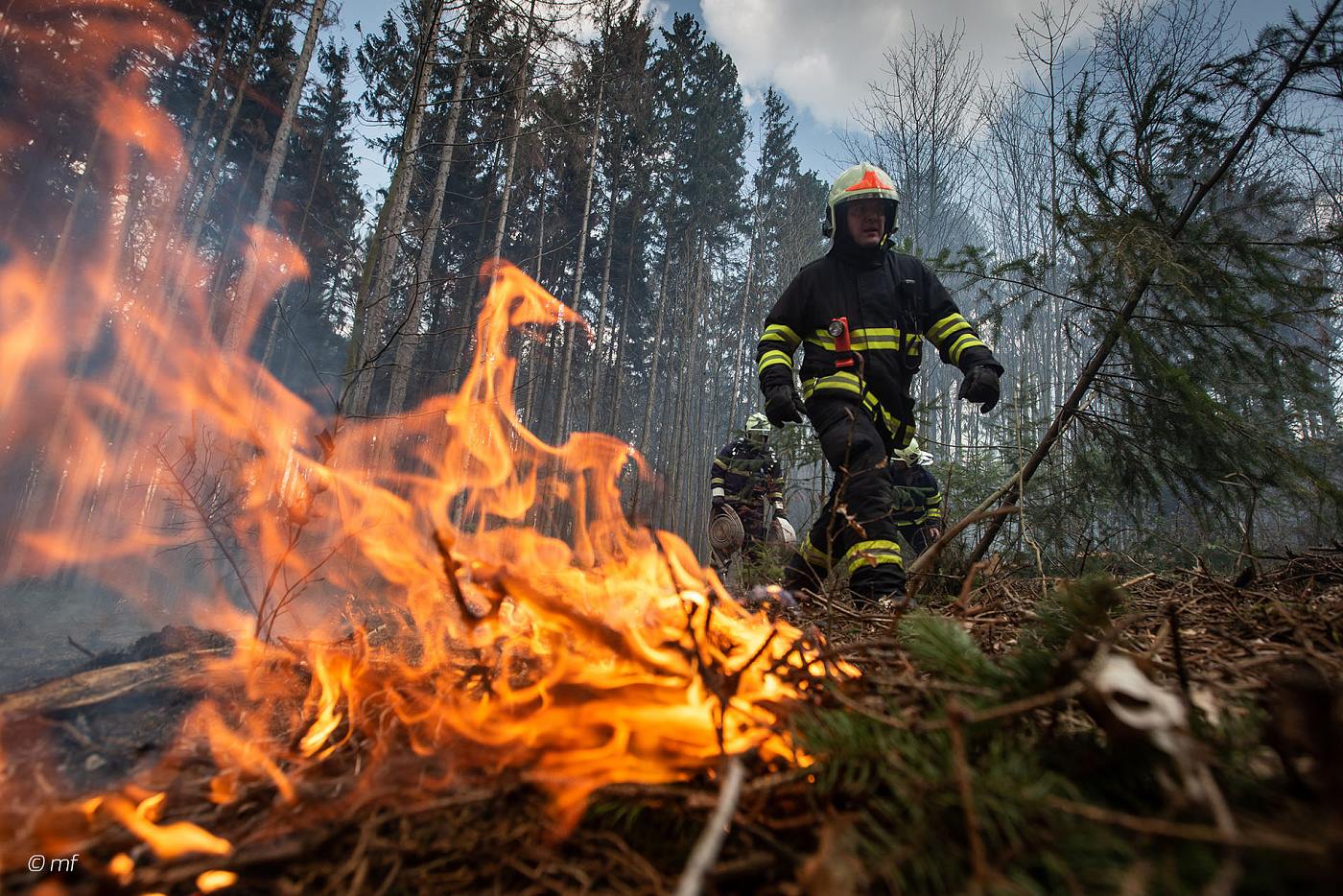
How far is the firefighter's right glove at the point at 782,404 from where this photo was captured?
12.1ft

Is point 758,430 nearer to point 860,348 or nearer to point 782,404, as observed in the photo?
point 860,348

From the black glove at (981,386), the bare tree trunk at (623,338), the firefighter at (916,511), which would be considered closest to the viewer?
the black glove at (981,386)

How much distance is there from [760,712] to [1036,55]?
12481 mm

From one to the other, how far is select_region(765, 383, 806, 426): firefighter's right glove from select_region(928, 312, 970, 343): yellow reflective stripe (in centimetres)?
114

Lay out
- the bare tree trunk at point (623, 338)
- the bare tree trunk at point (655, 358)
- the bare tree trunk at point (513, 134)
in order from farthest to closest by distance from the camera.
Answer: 1. the bare tree trunk at point (623, 338)
2. the bare tree trunk at point (655, 358)
3. the bare tree trunk at point (513, 134)

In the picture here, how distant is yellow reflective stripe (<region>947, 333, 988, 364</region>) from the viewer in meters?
3.71

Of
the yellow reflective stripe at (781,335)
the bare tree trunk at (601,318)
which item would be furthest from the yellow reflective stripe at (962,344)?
the bare tree trunk at (601,318)

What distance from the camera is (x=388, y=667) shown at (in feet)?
6.89

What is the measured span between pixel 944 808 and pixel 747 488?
7050 millimetres

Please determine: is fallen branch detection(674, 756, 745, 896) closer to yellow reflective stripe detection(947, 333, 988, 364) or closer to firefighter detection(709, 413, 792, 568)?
yellow reflective stripe detection(947, 333, 988, 364)

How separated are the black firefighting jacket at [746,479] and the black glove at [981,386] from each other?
14.1ft

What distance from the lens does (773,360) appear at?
12.9ft

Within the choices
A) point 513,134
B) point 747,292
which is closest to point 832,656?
point 513,134

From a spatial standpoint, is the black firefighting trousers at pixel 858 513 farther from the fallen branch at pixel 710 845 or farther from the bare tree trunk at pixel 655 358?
the bare tree trunk at pixel 655 358
